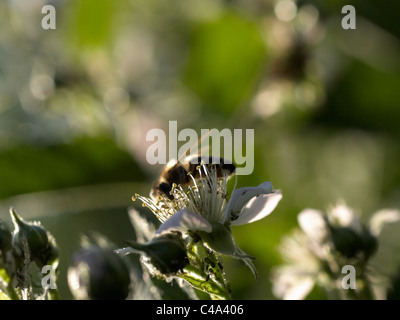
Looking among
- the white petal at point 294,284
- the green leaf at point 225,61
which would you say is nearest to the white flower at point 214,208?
the white petal at point 294,284

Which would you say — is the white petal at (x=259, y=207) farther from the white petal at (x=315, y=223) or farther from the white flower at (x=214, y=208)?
the white petal at (x=315, y=223)

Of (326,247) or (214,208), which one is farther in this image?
(326,247)

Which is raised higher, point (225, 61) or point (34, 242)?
point (225, 61)

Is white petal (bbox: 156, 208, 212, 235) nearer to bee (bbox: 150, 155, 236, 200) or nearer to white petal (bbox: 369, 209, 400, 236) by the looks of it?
bee (bbox: 150, 155, 236, 200)

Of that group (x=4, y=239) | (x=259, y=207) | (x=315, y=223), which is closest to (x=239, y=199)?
(x=259, y=207)

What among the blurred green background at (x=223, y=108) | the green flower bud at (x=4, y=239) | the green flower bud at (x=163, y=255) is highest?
the blurred green background at (x=223, y=108)

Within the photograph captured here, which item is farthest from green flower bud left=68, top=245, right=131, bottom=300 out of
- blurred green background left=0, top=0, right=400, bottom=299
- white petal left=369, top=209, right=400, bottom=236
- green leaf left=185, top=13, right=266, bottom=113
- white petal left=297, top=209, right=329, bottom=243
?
green leaf left=185, top=13, right=266, bottom=113

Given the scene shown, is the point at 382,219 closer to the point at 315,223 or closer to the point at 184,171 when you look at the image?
the point at 315,223
